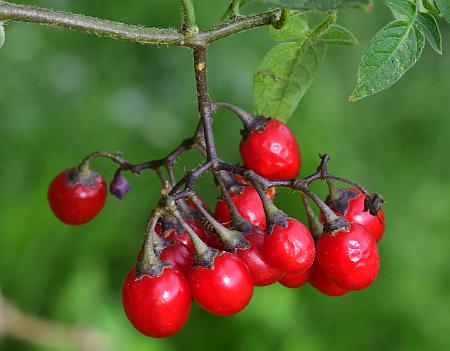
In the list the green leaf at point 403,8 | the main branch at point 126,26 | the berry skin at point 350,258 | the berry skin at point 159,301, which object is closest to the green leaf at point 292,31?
the main branch at point 126,26

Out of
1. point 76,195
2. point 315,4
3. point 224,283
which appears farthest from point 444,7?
point 76,195

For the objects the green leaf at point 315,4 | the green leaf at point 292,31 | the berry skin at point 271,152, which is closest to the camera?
the green leaf at point 315,4

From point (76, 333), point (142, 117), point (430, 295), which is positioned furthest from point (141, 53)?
point (430, 295)

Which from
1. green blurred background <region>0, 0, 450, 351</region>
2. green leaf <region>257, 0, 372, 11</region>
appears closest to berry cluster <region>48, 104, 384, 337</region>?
green leaf <region>257, 0, 372, 11</region>

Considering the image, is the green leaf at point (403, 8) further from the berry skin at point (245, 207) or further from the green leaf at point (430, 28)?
the berry skin at point (245, 207)

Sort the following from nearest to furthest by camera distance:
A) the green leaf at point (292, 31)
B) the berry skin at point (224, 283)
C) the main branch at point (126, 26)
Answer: the main branch at point (126, 26) < the berry skin at point (224, 283) < the green leaf at point (292, 31)

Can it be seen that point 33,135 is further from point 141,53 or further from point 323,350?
point 323,350

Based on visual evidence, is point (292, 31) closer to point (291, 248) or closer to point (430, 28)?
point (430, 28)
